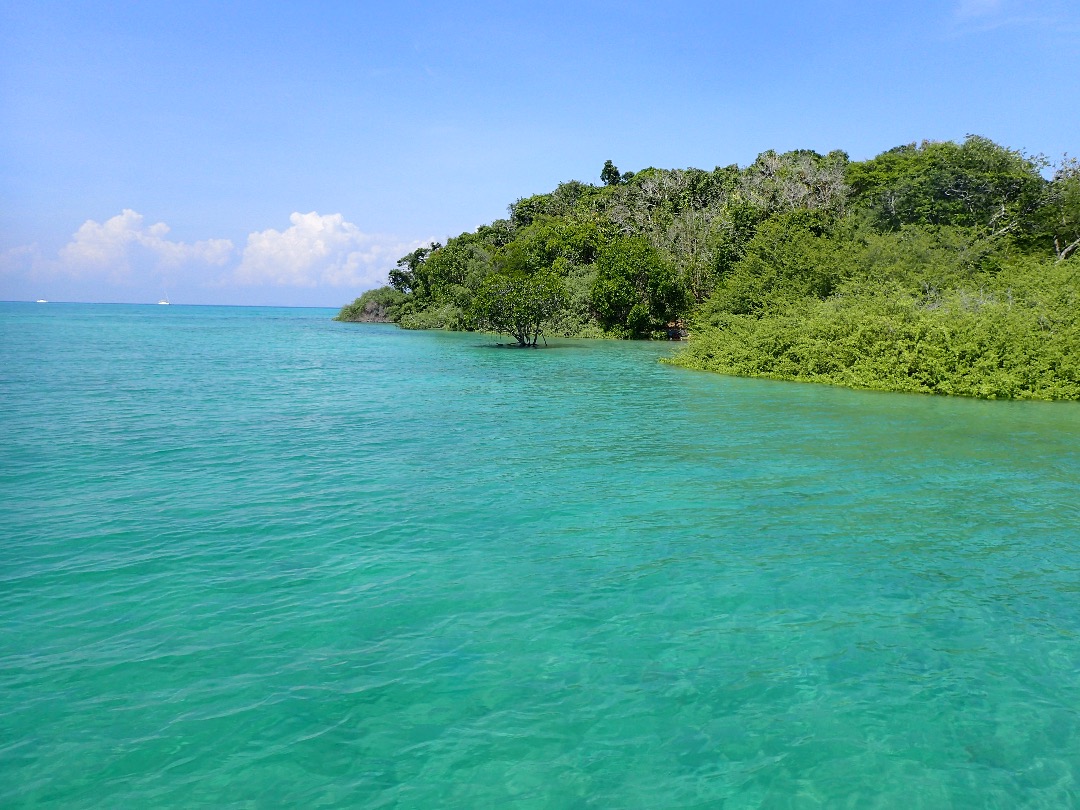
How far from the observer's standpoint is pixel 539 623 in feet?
23.3

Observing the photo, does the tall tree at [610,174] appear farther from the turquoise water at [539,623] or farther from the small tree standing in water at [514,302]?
the turquoise water at [539,623]

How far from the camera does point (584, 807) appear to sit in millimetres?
4535

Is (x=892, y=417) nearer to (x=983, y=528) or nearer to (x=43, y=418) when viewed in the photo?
(x=983, y=528)

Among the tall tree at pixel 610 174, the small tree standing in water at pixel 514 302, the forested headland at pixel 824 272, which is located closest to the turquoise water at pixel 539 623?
the forested headland at pixel 824 272

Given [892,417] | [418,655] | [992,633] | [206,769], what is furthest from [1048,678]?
[892,417]

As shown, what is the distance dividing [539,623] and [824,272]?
3457 cm

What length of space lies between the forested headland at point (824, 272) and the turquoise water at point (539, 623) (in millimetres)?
10137

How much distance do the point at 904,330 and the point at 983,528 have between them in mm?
18228

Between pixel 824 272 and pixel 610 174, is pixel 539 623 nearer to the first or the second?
pixel 824 272

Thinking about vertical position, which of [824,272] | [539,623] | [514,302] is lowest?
[539,623]

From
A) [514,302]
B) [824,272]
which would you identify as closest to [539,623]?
[824,272]

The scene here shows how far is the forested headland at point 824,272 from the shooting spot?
82.2ft

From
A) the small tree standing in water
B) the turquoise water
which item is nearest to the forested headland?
the small tree standing in water

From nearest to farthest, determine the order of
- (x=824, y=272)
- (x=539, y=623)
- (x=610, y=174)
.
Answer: (x=539, y=623)
(x=824, y=272)
(x=610, y=174)
